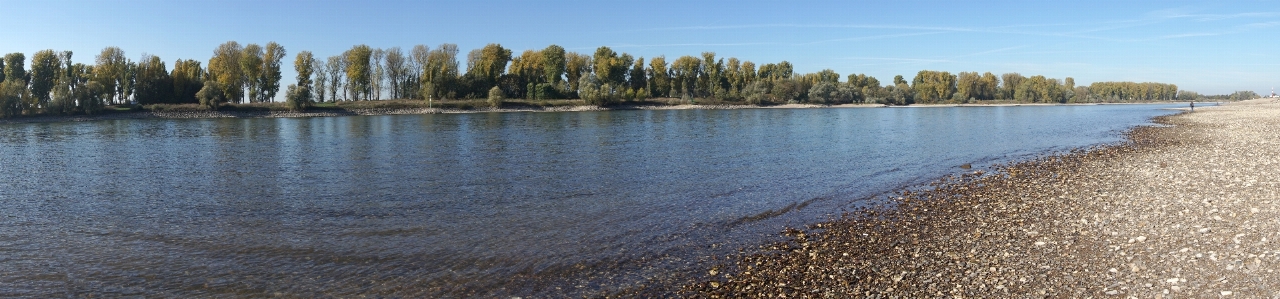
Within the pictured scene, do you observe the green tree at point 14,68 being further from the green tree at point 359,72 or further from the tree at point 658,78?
the tree at point 658,78

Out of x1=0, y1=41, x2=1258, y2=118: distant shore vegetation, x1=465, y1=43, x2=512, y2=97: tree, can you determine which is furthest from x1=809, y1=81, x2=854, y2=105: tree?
x1=465, y1=43, x2=512, y2=97: tree

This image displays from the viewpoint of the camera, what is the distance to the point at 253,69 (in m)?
117

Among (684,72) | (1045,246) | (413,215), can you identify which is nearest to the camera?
(1045,246)

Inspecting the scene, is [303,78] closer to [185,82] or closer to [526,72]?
[185,82]

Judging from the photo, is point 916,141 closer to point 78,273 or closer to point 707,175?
point 707,175

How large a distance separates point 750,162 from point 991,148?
53.6 ft

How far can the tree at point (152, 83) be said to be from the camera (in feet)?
375

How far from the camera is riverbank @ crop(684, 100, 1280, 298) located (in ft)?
31.7

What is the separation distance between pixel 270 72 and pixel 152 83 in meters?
17.7

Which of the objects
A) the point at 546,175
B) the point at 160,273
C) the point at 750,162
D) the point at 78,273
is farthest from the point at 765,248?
the point at 750,162

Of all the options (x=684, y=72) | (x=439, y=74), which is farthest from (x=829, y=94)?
(x=439, y=74)

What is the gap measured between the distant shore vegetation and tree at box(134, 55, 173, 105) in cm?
17

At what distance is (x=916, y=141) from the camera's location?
43688 millimetres

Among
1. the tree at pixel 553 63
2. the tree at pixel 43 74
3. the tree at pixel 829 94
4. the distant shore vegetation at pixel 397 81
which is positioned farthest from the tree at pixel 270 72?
the tree at pixel 829 94
